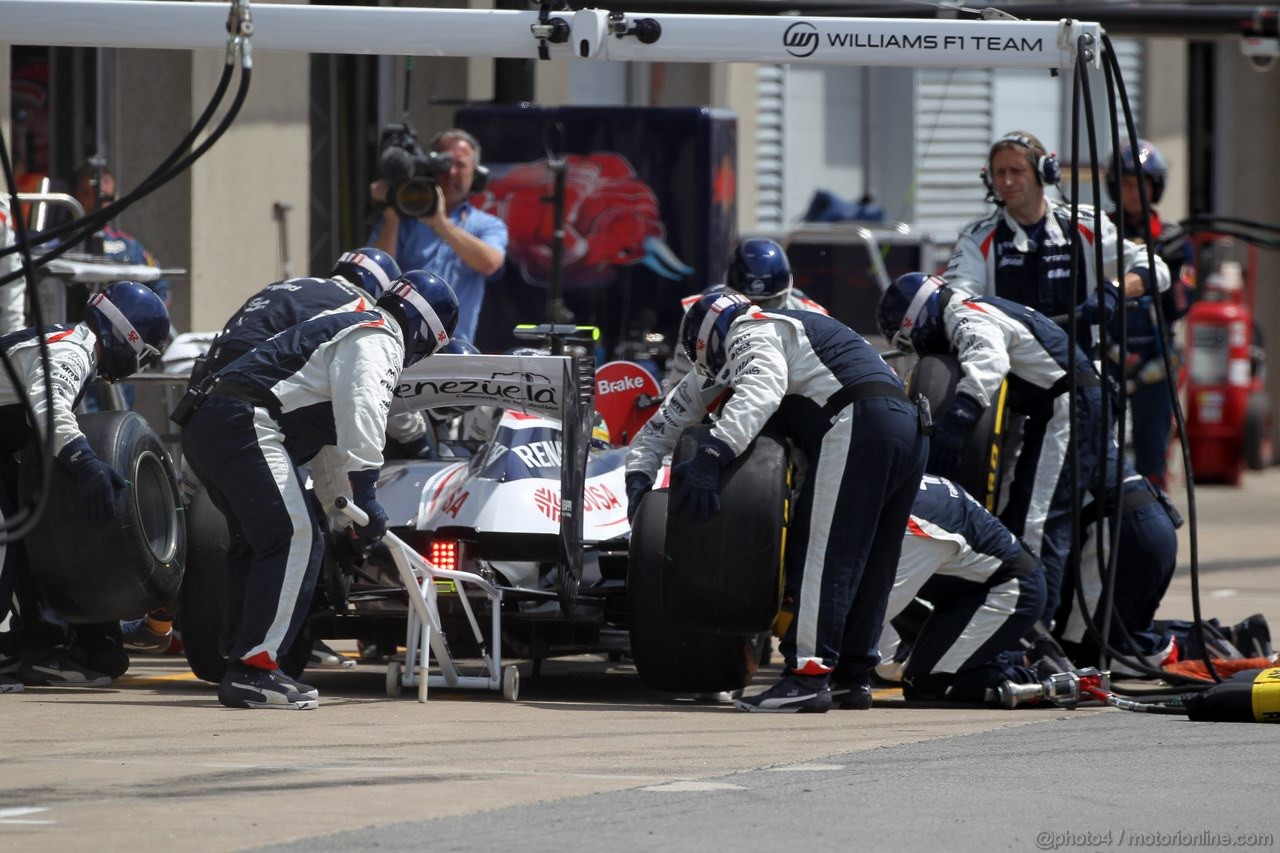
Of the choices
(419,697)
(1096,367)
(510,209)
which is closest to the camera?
(419,697)

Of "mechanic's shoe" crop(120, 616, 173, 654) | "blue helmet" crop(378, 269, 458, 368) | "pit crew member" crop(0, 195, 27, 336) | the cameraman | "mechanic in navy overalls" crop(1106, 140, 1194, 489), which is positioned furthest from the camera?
the cameraman

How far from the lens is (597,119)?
1526cm

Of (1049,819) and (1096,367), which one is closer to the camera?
(1049,819)

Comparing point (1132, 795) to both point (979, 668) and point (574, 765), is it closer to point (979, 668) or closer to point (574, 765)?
point (574, 765)

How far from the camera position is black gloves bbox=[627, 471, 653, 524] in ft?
29.2

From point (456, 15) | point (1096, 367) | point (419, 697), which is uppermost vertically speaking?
point (456, 15)

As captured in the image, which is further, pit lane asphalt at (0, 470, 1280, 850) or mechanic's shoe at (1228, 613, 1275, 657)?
mechanic's shoe at (1228, 613, 1275, 657)

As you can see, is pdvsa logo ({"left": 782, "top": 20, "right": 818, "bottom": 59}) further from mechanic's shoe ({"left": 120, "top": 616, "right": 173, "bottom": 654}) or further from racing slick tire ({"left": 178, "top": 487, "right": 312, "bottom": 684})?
mechanic's shoe ({"left": 120, "top": 616, "right": 173, "bottom": 654})

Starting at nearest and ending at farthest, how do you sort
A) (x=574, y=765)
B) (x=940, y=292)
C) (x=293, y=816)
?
(x=293, y=816)
(x=574, y=765)
(x=940, y=292)

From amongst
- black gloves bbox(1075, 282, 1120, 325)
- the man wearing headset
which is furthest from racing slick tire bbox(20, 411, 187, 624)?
black gloves bbox(1075, 282, 1120, 325)

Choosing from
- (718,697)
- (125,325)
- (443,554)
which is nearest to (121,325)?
(125,325)

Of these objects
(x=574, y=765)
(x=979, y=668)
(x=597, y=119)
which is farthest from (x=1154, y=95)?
(x=574, y=765)

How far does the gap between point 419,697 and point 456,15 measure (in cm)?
250

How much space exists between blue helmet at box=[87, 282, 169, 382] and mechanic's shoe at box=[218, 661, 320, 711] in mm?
1534
